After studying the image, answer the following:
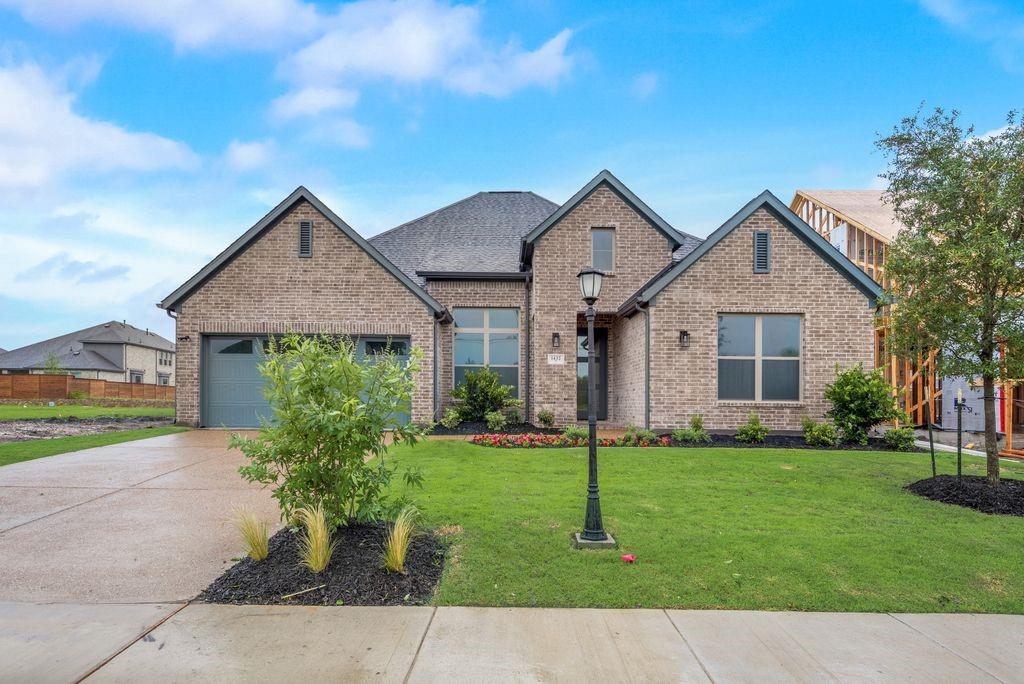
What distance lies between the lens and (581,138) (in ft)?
56.0

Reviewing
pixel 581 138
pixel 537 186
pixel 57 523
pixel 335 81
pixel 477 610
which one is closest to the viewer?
pixel 477 610

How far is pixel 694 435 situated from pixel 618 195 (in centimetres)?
680

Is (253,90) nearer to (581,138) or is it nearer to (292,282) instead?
(292,282)

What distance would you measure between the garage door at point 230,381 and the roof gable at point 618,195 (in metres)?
4.65

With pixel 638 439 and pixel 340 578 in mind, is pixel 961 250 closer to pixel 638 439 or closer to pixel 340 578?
pixel 638 439

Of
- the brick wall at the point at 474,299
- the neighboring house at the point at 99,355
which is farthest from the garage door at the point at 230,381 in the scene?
the neighboring house at the point at 99,355


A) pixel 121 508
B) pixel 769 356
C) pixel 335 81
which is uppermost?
pixel 335 81

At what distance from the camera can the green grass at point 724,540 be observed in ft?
13.5

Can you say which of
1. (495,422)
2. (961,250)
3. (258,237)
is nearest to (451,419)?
(495,422)

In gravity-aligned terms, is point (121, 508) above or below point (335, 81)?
below

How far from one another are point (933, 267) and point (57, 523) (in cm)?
1078

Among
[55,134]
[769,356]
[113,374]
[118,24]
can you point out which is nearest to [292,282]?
[118,24]

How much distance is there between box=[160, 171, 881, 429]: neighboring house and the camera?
42.3ft

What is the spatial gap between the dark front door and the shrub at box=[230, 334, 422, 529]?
11683 mm
